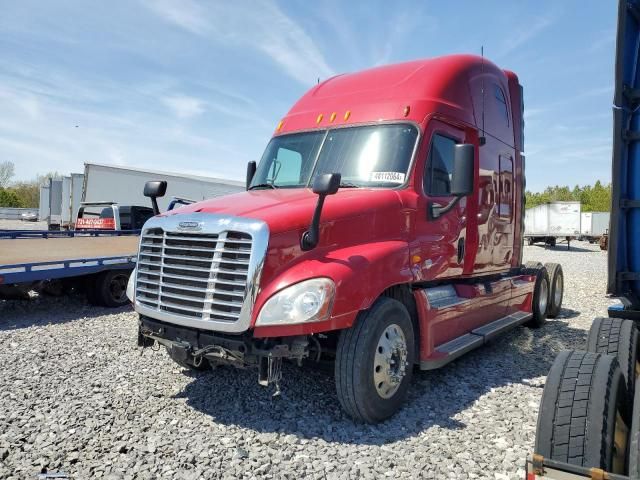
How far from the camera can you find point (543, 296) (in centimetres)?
823

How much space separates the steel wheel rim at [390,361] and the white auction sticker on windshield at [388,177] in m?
1.37

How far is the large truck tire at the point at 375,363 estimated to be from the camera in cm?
376

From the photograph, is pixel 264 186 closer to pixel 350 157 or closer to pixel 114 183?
pixel 350 157

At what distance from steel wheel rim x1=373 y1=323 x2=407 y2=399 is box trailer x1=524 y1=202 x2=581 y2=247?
32.0m

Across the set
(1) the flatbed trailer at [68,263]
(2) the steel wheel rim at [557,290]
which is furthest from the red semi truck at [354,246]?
(1) the flatbed trailer at [68,263]

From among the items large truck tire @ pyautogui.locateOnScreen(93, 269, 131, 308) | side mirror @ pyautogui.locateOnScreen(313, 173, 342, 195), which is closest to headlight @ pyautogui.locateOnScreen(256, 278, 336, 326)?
side mirror @ pyautogui.locateOnScreen(313, 173, 342, 195)

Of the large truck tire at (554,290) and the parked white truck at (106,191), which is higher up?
the parked white truck at (106,191)

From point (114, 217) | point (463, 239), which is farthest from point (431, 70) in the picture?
point (114, 217)

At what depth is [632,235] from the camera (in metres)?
3.80

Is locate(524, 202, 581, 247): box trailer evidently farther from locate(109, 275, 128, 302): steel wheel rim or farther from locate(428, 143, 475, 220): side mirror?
locate(428, 143, 475, 220): side mirror

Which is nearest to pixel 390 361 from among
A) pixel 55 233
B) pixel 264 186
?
pixel 264 186

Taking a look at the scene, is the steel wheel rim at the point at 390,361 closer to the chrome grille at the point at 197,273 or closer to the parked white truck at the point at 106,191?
the chrome grille at the point at 197,273

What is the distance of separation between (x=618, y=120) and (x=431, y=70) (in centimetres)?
216

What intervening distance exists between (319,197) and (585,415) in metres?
2.21
